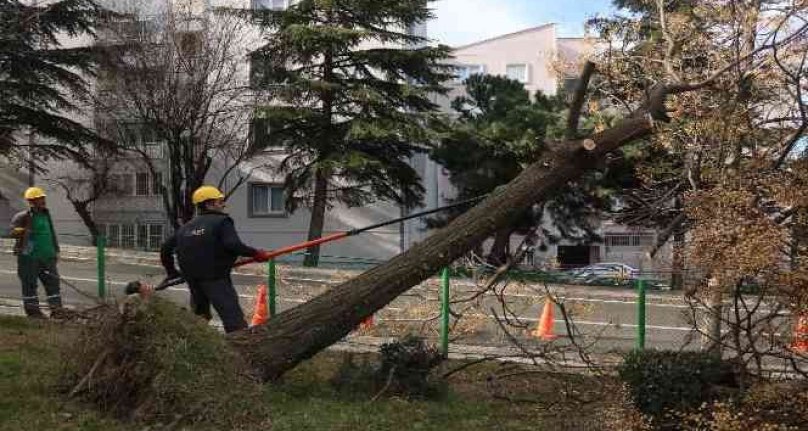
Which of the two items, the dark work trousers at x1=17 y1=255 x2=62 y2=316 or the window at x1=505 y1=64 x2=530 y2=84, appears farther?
the window at x1=505 y1=64 x2=530 y2=84

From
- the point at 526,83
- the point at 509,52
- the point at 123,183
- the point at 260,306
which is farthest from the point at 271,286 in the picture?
the point at 509,52

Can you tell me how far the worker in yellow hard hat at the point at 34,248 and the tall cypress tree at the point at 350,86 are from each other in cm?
1309

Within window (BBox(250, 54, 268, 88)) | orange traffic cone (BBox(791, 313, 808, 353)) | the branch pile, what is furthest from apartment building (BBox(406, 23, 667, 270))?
the branch pile

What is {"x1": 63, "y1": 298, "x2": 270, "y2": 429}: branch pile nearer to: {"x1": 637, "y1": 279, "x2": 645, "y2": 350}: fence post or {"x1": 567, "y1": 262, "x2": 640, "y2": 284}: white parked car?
{"x1": 567, "y1": 262, "x2": 640, "y2": 284}: white parked car

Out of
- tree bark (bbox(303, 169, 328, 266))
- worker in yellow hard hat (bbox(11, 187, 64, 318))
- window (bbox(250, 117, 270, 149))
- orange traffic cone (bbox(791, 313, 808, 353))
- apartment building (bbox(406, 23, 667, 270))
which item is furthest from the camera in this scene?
apartment building (bbox(406, 23, 667, 270))

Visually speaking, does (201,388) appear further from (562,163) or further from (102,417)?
(562,163)

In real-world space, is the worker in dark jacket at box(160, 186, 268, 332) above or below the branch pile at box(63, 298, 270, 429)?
above

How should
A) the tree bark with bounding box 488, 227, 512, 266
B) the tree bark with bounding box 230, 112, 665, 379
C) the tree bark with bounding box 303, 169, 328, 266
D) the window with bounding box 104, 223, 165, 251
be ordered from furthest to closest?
the window with bounding box 104, 223, 165, 251
the tree bark with bounding box 303, 169, 328, 266
the tree bark with bounding box 488, 227, 512, 266
the tree bark with bounding box 230, 112, 665, 379

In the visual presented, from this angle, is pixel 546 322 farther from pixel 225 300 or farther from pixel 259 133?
pixel 259 133

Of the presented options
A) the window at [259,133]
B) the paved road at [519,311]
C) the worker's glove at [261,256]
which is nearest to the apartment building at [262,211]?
the window at [259,133]

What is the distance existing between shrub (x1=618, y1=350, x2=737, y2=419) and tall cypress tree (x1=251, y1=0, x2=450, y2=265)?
52.8 feet

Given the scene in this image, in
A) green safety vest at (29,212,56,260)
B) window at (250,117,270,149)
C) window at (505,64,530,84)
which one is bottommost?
green safety vest at (29,212,56,260)

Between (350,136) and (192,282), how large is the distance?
15.7 metres

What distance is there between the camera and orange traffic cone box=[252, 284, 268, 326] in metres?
9.05
